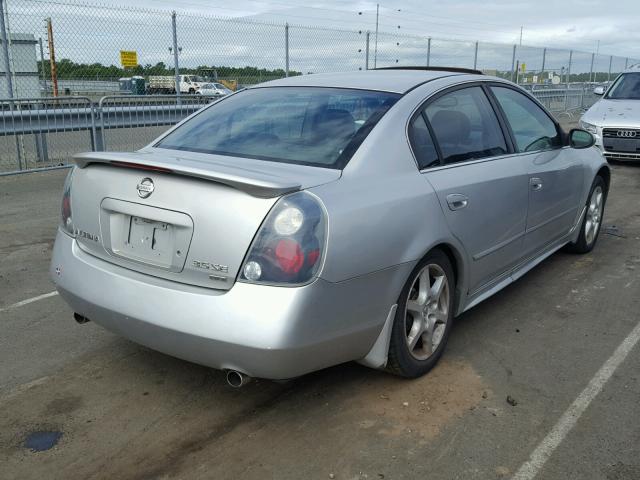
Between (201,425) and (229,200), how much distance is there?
1.07 m

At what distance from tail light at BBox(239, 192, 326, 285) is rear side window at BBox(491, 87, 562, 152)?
219 centimetres

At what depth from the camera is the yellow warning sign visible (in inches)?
427

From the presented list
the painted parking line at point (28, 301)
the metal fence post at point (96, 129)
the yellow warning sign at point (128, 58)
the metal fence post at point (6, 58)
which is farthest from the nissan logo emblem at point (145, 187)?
the yellow warning sign at point (128, 58)

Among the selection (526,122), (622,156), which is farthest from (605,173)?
(622,156)

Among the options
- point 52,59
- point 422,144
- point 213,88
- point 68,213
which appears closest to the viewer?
point 68,213

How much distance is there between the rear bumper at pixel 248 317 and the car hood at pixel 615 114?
9176mm

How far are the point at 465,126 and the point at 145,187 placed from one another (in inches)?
76.8

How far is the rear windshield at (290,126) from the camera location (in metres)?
3.19

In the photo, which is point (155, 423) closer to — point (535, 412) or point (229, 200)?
point (229, 200)

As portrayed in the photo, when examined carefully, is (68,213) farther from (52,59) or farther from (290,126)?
(52,59)

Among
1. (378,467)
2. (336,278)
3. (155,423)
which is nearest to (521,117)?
(336,278)

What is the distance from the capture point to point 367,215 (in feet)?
9.23

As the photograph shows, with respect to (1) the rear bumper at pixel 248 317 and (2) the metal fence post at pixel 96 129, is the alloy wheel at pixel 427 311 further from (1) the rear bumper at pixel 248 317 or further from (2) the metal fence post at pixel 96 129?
(2) the metal fence post at pixel 96 129

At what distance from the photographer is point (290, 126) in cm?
345
